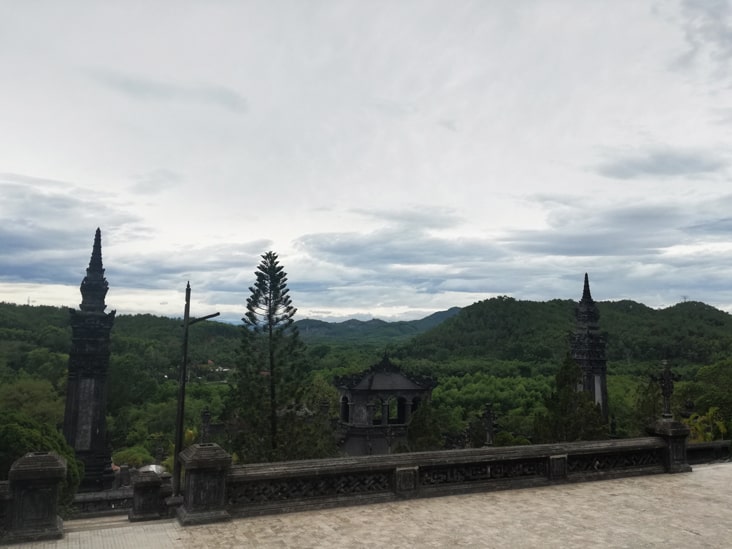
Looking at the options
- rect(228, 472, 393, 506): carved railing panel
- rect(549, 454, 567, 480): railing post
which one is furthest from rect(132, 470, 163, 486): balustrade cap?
rect(549, 454, 567, 480): railing post

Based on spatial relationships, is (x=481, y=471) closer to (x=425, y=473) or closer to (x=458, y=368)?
(x=425, y=473)

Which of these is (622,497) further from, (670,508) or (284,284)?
(284,284)

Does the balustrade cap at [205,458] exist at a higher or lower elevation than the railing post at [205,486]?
higher

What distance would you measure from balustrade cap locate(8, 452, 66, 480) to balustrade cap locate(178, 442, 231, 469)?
2.00 m

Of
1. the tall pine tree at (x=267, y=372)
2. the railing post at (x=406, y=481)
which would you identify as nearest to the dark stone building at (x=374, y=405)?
the tall pine tree at (x=267, y=372)

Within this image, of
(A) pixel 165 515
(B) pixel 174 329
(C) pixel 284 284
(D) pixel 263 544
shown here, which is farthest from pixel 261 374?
(B) pixel 174 329

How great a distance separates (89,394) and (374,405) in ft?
64.7

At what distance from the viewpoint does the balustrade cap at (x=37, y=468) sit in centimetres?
909

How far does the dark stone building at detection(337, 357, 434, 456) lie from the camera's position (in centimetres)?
4016

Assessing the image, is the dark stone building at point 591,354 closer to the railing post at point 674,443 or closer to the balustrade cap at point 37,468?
the railing post at point 674,443

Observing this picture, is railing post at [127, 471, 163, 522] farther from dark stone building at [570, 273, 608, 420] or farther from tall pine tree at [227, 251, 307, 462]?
dark stone building at [570, 273, 608, 420]

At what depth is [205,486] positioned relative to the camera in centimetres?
1033

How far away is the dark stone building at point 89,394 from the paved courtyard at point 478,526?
65.4 feet


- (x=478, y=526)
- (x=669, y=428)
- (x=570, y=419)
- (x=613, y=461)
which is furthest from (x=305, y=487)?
(x=570, y=419)
